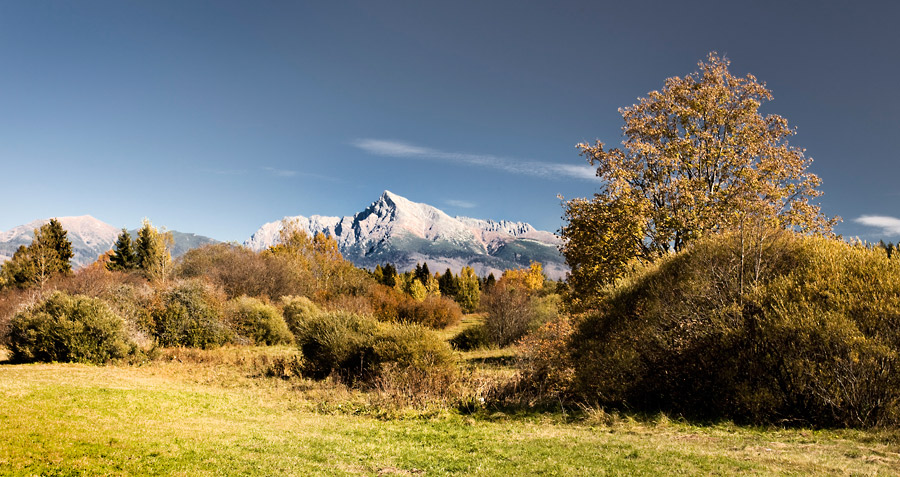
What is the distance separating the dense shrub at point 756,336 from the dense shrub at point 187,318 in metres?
25.7

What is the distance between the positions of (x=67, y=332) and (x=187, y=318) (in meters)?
10.9

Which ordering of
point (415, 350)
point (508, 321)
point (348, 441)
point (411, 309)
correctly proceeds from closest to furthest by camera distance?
point (348, 441)
point (415, 350)
point (508, 321)
point (411, 309)

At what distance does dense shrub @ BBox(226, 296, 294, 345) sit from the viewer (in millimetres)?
34562

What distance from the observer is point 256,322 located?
35062 mm

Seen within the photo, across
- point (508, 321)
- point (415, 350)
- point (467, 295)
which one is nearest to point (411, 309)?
point (508, 321)

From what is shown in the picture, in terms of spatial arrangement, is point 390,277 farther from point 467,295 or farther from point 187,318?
point 187,318

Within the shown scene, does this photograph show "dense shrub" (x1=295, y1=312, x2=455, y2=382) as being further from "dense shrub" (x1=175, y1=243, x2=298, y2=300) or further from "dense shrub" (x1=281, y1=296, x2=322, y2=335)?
"dense shrub" (x1=175, y1=243, x2=298, y2=300)

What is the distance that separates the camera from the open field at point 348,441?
788 cm

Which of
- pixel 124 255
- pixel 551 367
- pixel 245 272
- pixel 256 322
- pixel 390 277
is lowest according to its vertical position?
pixel 256 322

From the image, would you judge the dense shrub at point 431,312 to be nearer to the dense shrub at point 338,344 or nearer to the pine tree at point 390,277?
the dense shrub at point 338,344

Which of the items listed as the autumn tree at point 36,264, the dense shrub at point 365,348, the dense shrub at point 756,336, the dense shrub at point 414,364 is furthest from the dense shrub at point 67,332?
the autumn tree at point 36,264

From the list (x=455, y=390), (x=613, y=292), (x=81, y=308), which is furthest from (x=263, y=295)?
(x=613, y=292)

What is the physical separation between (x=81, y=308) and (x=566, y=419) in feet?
69.9

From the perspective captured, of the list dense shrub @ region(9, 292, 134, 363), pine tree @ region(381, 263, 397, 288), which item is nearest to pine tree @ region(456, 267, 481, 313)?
pine tree @ region(381, 263, 397, 288)
